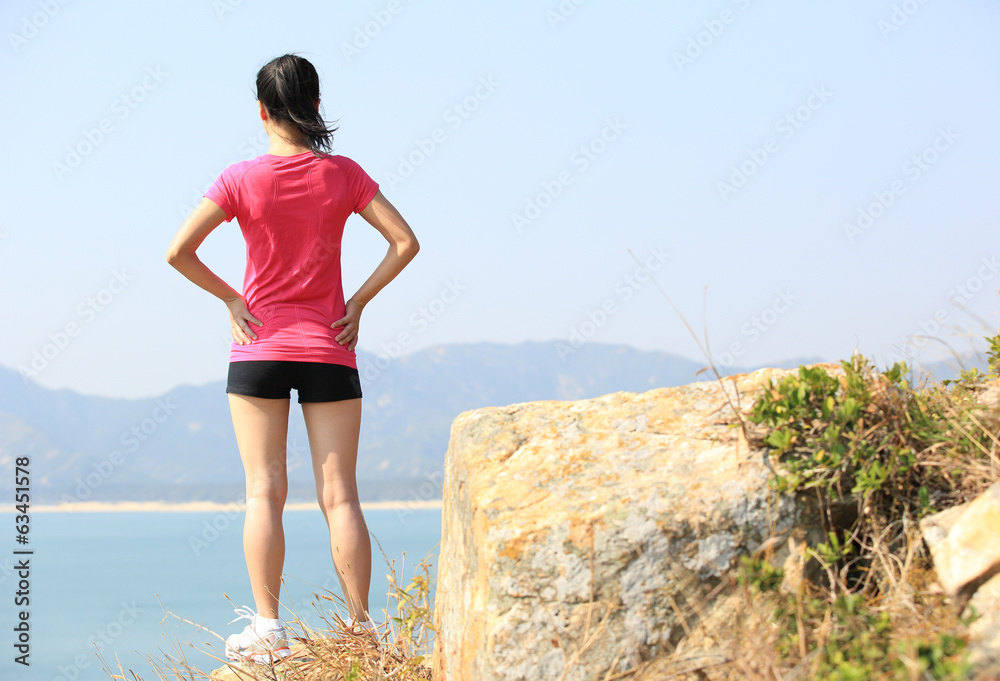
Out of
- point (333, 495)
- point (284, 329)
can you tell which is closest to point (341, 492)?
point (333, 495)

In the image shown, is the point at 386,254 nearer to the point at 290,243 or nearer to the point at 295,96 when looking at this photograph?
the point at 290,243

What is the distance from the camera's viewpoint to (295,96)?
3.74 m

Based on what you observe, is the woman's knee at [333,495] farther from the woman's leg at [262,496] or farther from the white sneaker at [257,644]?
the white sneaker at [257,644]

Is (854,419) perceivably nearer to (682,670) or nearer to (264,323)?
(682,670)

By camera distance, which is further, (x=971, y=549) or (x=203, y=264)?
(x=203, y=264)

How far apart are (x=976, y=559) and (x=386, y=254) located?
111 inches

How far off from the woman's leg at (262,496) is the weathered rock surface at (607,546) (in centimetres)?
125

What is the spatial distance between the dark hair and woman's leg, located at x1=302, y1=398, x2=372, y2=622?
129 cm

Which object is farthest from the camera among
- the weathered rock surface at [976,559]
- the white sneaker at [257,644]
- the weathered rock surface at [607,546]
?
the white sneaker at [257,644]

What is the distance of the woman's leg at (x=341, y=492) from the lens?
3.70 m

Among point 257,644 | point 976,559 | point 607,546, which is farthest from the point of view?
point 257,644

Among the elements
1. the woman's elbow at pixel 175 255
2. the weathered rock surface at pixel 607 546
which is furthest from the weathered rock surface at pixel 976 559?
the woman's elbow at pixel 175 255

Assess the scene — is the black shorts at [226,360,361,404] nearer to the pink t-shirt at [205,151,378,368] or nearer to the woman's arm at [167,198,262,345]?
the pink t-shirt at [205,151,378,368]

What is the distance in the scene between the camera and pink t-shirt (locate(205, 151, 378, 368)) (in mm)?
3691
